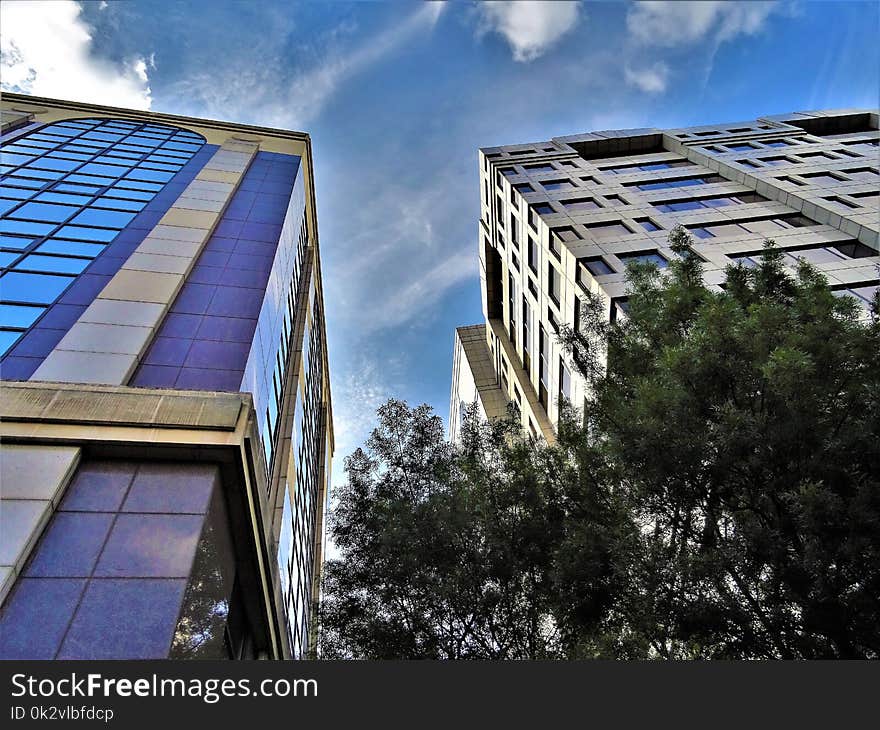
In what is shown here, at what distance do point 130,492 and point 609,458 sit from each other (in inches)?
313

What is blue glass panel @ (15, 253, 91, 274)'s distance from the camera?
1328cm

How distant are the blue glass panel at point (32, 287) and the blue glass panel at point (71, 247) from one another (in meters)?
1.42

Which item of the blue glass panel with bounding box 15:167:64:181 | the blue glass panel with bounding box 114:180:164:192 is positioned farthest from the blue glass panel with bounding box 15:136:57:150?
the blue glass panel with bounding box 114:180:164:192

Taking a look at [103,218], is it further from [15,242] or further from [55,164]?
[55,164]

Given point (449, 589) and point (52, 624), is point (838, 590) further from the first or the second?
point (52, 624)

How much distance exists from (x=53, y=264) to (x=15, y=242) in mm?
1646

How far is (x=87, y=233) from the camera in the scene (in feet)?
50.4

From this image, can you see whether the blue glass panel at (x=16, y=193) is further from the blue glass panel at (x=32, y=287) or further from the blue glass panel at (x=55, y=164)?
the blue glass panel at (x=32, y=287)

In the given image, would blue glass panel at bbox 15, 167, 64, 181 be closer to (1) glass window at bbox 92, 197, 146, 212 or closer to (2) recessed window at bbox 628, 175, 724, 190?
(1) glass window at bbox 92, 197, 146, 212

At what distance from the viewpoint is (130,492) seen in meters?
8.37

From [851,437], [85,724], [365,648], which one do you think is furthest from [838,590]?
[85,724]

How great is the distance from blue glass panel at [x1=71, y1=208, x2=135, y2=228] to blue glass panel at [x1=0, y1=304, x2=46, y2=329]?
492cm

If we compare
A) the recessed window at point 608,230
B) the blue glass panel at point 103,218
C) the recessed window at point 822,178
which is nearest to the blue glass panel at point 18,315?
the blue glass panel at point 103,218

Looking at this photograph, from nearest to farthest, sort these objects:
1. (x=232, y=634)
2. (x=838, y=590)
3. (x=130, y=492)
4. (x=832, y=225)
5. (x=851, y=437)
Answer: (x=838, y=590), (x=851, y=437), (x=130, y=492), (x=232, y=634), (x=832, y=225)
